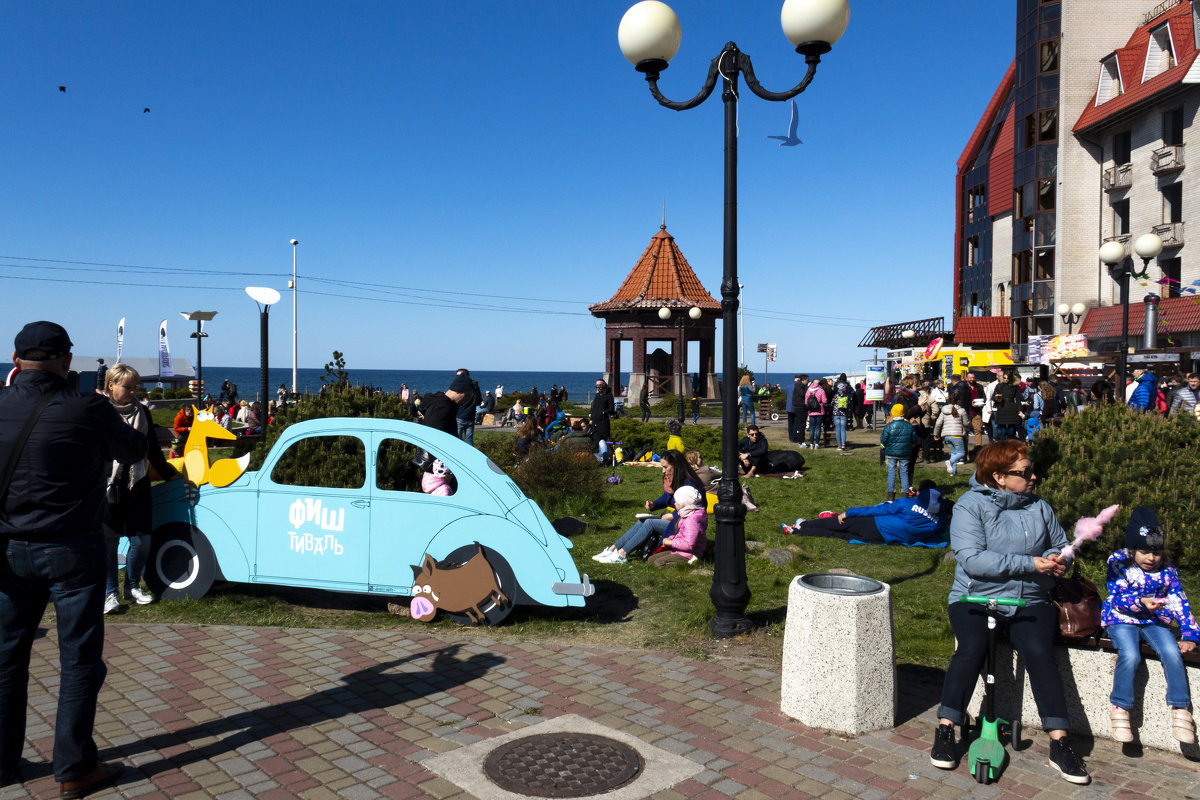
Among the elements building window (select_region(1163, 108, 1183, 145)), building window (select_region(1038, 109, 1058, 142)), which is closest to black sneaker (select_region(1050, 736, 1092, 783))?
building window (select_region(1163, 108, 1183, 145))

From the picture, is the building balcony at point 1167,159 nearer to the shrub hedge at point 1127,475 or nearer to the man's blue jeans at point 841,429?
the man's blue jeans at point 841,429

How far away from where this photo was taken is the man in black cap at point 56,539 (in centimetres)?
389

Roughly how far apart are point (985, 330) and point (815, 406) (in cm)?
2809

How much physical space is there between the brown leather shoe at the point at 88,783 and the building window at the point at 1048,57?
42.4 meters

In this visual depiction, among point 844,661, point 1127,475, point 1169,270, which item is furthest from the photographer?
point 1169,270

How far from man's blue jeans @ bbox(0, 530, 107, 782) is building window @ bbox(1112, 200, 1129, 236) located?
39.5m

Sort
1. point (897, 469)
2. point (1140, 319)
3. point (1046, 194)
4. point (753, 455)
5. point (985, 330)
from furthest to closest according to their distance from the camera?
point (985, 330) < point (1046, 194) < point (1140, 319) < point (753, 455) < point (897, 469)

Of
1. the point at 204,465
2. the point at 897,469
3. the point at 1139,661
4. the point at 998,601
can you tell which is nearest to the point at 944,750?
the point at 998,601

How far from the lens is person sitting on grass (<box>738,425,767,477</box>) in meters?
16.0

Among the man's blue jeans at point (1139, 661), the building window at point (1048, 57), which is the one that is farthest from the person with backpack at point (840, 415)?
the building window at point (1048, 57)

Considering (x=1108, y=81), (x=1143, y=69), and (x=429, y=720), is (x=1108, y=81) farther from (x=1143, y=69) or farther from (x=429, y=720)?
(x=429, y=720)

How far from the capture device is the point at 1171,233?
31.0 metres

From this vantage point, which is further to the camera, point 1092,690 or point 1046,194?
point 1046,194

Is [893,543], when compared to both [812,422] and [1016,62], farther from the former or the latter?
[1016,62]
